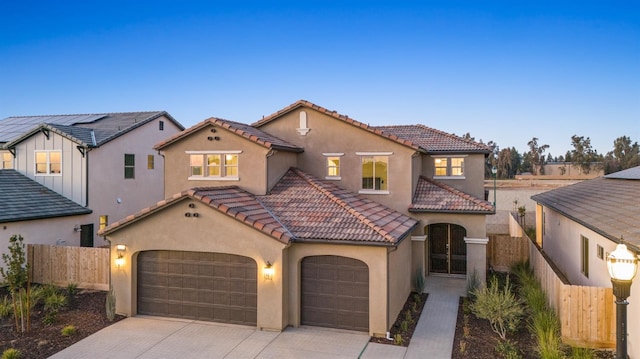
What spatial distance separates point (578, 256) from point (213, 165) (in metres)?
13.9

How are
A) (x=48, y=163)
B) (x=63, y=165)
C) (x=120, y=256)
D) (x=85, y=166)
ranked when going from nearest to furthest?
1. (x=120, y=256)
2. (x=85, y=166)
3. (x=63, y=165)
4. (x=48, y=163)

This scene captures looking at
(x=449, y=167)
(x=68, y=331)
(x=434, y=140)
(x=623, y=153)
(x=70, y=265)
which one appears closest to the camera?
(x=68, y=331)

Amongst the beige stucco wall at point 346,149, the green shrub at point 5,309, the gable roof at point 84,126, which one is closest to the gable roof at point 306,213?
the beige stucco wall at point 346,149

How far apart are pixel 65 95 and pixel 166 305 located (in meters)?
27.0

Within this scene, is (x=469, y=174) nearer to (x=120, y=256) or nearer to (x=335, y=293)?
(x=335, y=293)

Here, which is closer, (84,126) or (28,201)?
(28,201)

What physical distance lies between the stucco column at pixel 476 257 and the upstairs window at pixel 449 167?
427 cm

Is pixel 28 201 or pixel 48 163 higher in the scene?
pixel 48 163

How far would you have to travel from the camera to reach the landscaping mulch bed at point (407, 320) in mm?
10998

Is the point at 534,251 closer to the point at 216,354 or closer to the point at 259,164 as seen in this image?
the point at 259,164

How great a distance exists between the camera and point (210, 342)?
1083 centimetres

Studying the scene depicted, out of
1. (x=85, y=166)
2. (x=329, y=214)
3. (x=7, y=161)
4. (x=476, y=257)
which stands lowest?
(x=476, y=257)

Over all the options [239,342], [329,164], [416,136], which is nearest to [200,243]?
[239,342]

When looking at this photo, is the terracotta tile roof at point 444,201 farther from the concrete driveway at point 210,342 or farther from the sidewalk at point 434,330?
the concrete driveway at point 210,342
